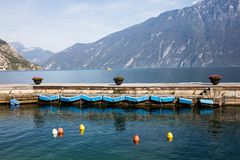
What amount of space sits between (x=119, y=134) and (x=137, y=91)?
64.6ft

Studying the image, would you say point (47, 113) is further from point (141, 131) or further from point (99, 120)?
point (141, 131)

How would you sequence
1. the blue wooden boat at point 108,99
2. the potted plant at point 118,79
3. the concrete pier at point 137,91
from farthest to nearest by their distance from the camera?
the potted plant at point 118,79, the blue wooden boat at point 108,99, the concrete pier at point 137,91

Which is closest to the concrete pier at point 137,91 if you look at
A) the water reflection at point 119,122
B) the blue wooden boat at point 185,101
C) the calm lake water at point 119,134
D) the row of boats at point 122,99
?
the blue wooden boat at point 185,101

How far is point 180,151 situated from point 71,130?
563 inches

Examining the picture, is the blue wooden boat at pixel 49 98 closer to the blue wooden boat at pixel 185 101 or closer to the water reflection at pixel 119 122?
the water reflection at pixel 119 122

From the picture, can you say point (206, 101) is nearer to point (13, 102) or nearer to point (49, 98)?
point (49, 98)

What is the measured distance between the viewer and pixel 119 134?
1270 inches

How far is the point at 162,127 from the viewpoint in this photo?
35031mm

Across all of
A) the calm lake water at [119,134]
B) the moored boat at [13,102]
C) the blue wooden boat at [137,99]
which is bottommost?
the calm lake water at [119,134]

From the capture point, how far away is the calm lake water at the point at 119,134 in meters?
25.6

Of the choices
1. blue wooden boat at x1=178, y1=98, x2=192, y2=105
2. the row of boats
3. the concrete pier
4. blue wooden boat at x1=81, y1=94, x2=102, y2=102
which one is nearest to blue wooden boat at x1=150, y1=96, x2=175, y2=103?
the row of boats

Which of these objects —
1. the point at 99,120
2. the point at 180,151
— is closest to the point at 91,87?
the point at 99,120

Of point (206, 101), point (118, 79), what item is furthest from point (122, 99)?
point (206, 101)

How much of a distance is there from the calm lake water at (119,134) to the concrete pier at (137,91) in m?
3.48
